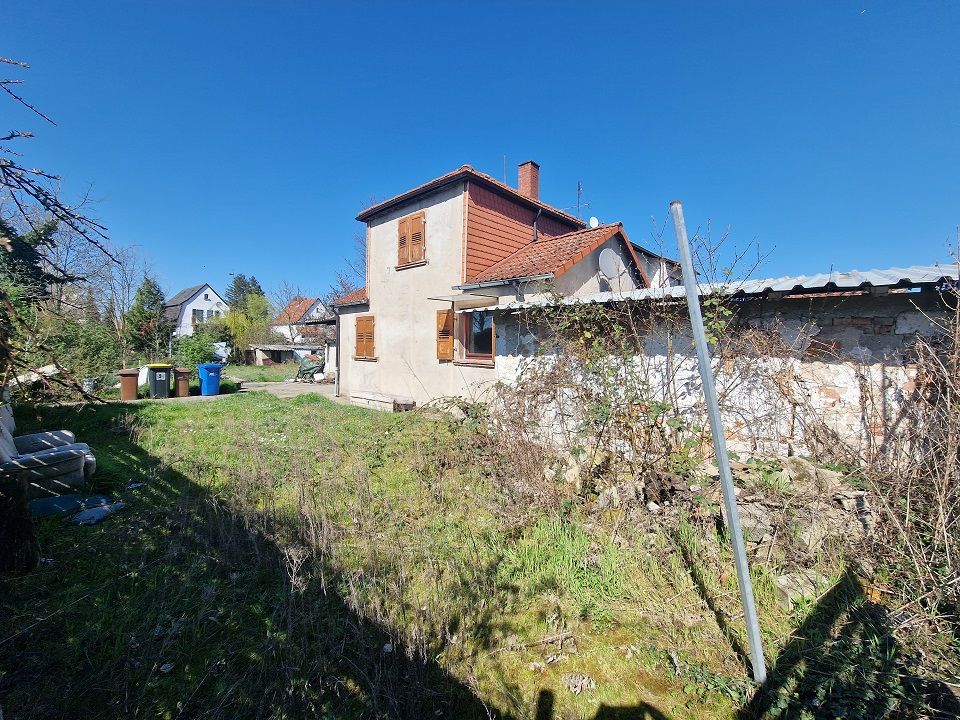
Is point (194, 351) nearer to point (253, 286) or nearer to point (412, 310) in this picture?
point (412, 310)

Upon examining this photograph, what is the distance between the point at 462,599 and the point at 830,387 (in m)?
4.58

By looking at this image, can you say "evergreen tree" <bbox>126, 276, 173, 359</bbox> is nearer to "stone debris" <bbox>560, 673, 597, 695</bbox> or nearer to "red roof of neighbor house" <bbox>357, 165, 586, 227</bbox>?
"red roof of neighbor house" <bbox>357, 165, 586, 227</bbox>

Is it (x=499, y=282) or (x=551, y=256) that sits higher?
(x=551, y=256)

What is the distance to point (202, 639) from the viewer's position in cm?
311

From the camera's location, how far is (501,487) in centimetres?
529

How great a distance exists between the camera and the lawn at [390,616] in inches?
103

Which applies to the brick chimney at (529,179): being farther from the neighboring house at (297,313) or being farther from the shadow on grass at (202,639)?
the neighboring house at (297,313)

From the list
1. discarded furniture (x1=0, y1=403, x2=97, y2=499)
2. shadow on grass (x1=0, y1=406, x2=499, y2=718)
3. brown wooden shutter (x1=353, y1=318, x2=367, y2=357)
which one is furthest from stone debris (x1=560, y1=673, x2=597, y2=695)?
brown wooden shutter (x1=353, y1=318, x2=367, y2=357)

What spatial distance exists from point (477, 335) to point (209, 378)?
36.1ft

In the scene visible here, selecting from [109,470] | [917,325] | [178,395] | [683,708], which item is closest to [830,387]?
[917,325]

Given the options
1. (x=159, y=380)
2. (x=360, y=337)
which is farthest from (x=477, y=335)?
(x=159, y=380)

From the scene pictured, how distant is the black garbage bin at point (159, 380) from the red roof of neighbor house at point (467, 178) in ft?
28.6

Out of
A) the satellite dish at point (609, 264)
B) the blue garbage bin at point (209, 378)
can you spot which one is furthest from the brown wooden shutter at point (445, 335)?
the blue garbage bin at point (209, 378)

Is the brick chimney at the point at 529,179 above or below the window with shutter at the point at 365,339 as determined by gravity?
above
